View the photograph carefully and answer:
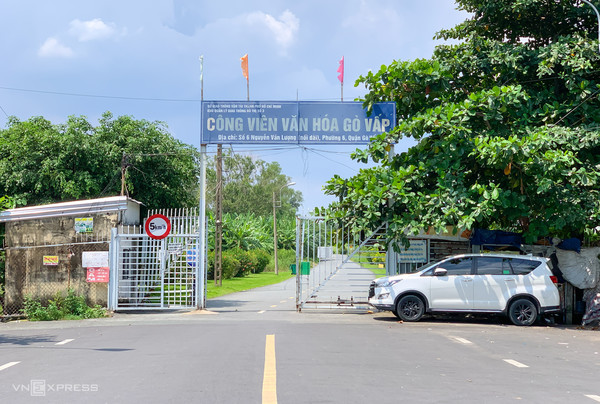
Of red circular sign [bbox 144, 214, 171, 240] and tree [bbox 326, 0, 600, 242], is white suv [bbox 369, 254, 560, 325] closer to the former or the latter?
tree [bbox 326, 0, 600, 242]

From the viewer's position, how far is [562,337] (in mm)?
12484

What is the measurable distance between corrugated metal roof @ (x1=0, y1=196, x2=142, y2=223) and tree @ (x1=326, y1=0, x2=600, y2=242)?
6425mm

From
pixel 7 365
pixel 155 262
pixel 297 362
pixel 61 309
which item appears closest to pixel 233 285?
pixel 155 262

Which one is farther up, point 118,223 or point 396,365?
point 118,223

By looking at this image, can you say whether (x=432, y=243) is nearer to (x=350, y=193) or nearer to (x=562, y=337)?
(x=350, y=193)

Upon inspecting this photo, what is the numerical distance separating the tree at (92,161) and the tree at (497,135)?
8509 millimetres

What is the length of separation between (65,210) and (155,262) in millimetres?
3000

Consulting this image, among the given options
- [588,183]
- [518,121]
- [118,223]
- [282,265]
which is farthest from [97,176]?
[282,265]

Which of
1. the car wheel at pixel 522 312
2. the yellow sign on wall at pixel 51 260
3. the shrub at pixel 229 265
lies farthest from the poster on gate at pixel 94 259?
the shrub at pixel 229 265

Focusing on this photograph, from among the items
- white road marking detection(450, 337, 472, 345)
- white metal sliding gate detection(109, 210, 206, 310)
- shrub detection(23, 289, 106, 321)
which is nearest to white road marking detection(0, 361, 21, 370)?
shrub detection(23, 289, 106, 321)

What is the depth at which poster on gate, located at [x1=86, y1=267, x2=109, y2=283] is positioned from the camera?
54.8ft

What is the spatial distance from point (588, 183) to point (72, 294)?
13.8 m

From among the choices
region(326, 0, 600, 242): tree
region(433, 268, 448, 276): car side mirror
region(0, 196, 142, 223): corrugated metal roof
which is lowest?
region(433, 268, 448, 276): car side mirror

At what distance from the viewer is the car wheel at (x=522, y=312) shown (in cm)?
1430
